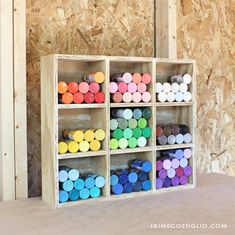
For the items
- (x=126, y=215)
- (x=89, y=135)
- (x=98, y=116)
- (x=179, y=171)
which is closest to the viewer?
(x=126, y=215)

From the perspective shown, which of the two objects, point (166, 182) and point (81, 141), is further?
point (166, 182)

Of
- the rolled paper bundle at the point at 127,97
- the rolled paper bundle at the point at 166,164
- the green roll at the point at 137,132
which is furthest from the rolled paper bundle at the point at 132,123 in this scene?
the rolled paper bundle at the point at 166,164

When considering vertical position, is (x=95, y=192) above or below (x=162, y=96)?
below

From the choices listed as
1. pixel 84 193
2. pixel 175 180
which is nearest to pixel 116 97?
pixel 84 193

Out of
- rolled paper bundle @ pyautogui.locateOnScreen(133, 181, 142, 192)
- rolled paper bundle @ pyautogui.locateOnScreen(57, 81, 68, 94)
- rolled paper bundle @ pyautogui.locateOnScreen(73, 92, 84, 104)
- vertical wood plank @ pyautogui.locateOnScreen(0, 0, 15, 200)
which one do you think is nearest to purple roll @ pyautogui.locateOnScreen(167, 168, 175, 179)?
rolled paper bundle @ pyautogui.locateOnScreen(133, 181, 142, 192)

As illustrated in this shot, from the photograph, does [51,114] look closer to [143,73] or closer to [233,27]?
[143,73]

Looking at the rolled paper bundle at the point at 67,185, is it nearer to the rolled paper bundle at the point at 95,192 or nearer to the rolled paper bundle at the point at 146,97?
the rolled paper bundle at the point at 95,192

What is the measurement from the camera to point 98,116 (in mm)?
2559

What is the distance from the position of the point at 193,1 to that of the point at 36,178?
1.91m

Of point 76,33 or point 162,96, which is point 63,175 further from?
point 76,33

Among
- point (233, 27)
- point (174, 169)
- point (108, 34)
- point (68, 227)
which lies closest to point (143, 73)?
point (108, 34)

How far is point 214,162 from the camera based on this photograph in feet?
11.6

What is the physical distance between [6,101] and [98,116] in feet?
1.87

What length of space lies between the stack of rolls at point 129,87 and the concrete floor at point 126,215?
0.63 m
